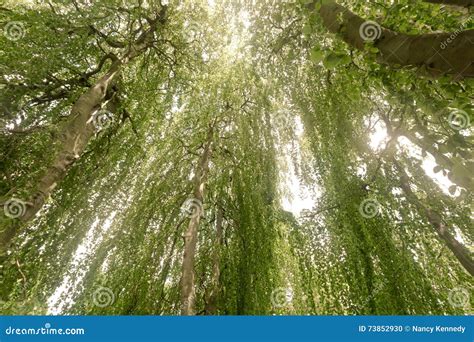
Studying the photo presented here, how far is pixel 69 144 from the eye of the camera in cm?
366

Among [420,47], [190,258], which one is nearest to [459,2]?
[420,47]

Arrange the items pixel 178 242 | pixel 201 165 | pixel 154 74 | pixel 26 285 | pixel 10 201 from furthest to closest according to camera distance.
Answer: pixel 154 74 < pixel 178 242 < pixel 201 165 < pixel 26 285 < pixel 10 201

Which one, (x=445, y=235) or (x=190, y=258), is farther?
(x=445, y=235)

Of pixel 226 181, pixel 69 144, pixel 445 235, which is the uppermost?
pixel 226 181

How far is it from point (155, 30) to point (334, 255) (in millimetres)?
5555

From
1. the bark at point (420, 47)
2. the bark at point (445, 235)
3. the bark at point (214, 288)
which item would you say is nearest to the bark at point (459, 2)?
the bark at point (420, 47)

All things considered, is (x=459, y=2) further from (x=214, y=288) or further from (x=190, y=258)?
(x=214, y=288)

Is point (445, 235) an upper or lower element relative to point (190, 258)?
upper

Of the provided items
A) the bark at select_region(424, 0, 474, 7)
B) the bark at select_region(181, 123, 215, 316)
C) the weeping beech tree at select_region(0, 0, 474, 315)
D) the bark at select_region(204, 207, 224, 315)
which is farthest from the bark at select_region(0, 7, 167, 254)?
the bark at select_region(424, 0, 474, 7)

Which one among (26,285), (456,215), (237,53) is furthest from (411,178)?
(26,285)

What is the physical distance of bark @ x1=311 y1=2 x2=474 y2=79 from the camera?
4.10ft

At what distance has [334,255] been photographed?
4078mm

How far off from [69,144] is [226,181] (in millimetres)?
2860

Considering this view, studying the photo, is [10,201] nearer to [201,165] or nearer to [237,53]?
[201,165]
